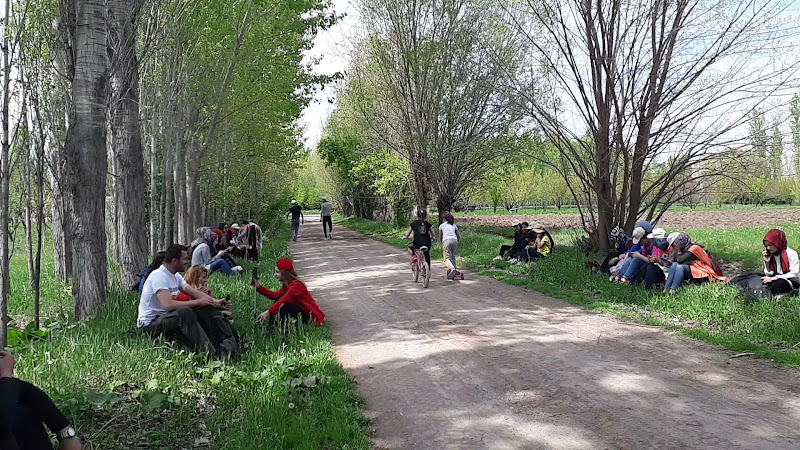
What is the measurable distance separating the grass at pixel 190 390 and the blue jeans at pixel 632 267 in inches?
237

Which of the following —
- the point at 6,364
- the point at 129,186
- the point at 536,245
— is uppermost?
the point at 129,186

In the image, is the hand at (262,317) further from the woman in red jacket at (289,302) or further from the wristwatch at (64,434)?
the wristwatch at (64,434)

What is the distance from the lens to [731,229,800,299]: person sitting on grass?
827 centimetres

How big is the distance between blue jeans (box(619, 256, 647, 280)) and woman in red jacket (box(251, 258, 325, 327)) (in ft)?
19.1

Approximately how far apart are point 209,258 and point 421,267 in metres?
4.66

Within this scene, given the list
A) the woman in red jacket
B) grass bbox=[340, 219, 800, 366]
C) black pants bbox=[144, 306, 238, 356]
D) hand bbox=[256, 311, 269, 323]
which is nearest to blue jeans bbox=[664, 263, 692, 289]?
grass bbox=[340, 219, 800, 366]

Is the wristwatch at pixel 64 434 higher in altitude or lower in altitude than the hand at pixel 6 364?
lower

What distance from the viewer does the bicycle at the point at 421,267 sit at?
12.6 meters

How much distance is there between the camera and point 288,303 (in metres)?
8.39

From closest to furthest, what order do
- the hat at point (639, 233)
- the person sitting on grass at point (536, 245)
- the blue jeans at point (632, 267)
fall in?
the blue jeans at point (632, 267) → the hat at point (639, 233) → the person sitting on grass at point (536, 245)

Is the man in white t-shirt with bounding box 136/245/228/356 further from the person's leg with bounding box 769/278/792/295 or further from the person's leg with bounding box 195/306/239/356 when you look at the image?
the person's leg with bounding box 769/278/792/295

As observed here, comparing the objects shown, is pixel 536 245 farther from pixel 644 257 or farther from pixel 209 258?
pixel 209 258

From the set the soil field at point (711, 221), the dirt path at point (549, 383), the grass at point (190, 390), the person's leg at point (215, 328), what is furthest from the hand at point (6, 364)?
the soil field at point (711, 221)

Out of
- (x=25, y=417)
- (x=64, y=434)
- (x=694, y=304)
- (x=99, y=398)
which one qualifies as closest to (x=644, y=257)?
(x=694, y=304)
